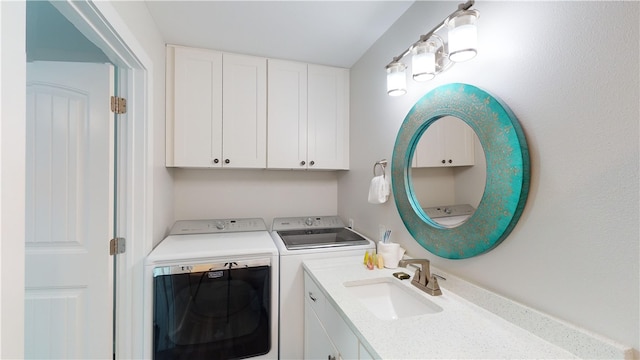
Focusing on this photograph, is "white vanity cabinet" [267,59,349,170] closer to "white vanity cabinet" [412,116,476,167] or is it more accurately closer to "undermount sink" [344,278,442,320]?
"white vanity cabinet" [412,116,476,167]

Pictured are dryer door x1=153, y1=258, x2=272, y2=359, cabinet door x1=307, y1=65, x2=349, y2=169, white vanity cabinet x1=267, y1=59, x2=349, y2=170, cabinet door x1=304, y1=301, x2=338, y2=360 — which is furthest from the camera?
cabinet door x1=307, y1=65, x2=349, y2=169

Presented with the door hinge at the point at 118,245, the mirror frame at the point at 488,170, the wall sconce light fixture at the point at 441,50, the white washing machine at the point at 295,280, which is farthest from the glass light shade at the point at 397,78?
the door hinge at the point at 118,245

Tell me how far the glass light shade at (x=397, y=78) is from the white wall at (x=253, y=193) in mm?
1338

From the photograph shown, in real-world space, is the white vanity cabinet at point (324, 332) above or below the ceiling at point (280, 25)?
below

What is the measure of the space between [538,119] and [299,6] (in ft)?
4.42

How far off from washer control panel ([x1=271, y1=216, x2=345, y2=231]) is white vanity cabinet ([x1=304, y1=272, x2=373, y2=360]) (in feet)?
2.19

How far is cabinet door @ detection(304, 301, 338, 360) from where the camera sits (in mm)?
1271

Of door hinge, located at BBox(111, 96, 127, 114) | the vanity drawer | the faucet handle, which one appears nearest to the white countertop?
the faucet handle

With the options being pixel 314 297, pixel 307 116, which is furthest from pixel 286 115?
pixel 314 297

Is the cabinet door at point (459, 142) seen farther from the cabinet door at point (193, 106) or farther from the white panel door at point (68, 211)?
the white panel door at point (68, 211)

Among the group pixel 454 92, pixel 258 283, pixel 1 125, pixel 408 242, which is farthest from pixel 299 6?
pixel 258 283

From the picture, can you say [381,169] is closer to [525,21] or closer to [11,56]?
[525,21]

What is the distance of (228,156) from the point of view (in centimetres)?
→ 206

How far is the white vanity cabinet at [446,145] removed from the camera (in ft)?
3.77
